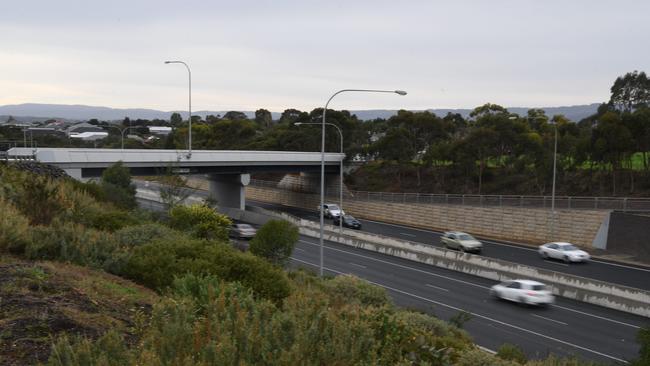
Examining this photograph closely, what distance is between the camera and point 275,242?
85.1 feet

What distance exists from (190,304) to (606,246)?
119 feet

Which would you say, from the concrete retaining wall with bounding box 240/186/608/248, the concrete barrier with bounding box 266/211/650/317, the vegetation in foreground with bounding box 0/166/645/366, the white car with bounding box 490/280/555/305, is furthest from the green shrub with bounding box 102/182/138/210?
the concrete retaining wall with bounding box 240/186/608/248

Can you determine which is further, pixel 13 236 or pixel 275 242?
pixel 275 242

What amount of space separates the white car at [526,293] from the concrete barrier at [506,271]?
172cm

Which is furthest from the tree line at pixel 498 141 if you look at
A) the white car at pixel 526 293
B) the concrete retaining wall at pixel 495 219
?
the white car at pixel 526 293

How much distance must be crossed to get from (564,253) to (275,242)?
17.8 m

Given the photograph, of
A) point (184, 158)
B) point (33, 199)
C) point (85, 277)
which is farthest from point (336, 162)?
point (85, 277)

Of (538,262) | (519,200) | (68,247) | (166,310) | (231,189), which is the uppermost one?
(166,310)

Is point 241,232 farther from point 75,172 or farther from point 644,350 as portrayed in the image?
point 644,350

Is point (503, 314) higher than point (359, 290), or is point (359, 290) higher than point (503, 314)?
Answer: point (359, 290)

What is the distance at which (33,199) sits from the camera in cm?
1684

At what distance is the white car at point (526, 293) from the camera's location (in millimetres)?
24406

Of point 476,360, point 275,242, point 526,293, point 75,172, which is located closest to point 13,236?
point 476,360

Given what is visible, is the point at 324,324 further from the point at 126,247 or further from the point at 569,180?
the point at 569,180
